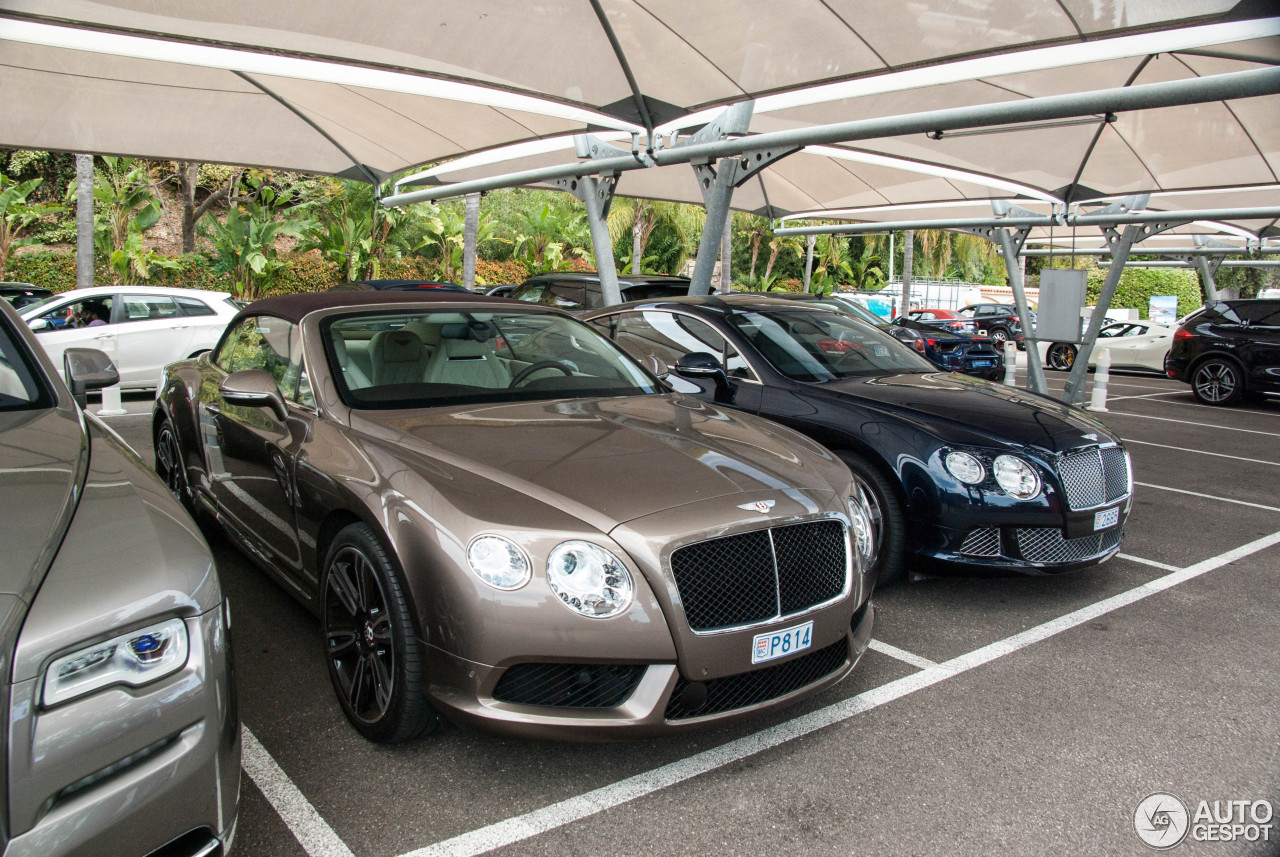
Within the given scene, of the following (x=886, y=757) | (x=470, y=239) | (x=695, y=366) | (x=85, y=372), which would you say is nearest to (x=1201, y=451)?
(x=695, y=366)

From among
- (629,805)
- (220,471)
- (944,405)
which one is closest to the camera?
(629,805)

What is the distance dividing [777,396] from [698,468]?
7.43 feet

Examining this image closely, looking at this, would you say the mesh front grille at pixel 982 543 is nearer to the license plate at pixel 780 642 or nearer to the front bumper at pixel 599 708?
the license plate at pixel 780 642

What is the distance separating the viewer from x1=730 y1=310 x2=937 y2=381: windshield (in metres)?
5.39

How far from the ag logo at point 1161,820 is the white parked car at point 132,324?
10426 mm

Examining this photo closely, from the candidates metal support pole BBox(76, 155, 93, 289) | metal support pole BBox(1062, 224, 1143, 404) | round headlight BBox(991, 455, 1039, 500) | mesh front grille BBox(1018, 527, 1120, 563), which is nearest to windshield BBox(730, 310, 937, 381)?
round headlight BBox(991, 455, 1039, 500)

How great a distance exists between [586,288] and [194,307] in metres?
5.20

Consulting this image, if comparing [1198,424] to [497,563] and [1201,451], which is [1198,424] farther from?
[497,563]

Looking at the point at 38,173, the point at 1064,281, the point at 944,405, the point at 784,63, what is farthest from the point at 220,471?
the point at 38,173

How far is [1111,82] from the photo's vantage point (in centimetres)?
820

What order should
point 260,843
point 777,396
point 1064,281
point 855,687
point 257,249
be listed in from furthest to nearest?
point 257,249
point 1064,281
point 777,396
point 855,687
point 260,843

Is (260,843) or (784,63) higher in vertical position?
(784,63)

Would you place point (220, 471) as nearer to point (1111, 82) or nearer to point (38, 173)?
point (1111, 82)

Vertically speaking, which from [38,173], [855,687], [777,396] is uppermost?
[38,173]
